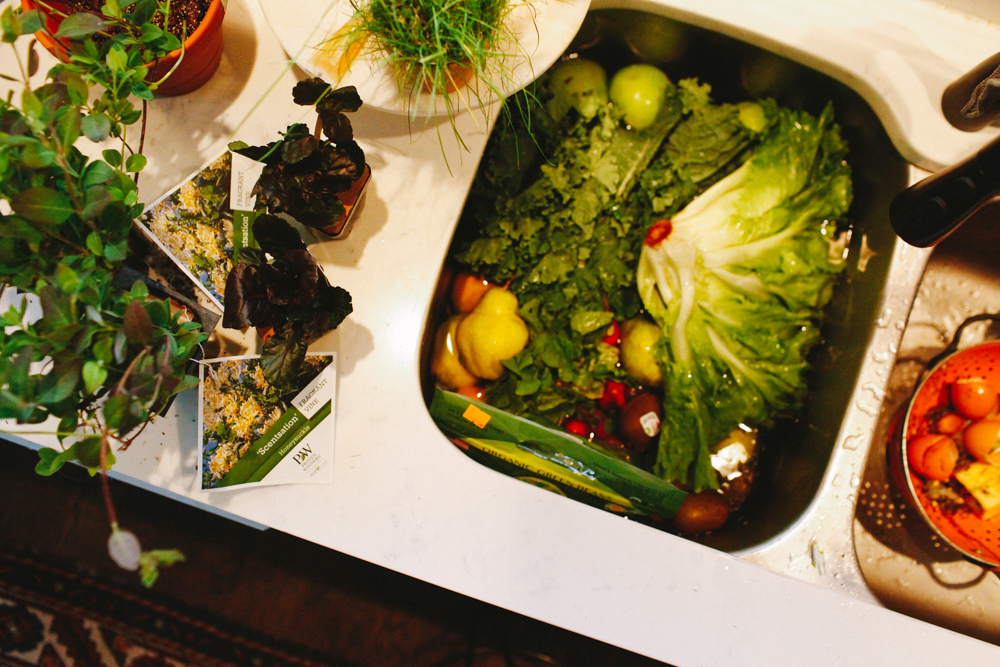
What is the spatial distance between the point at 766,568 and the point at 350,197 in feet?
2.62

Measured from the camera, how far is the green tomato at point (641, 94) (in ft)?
3.28

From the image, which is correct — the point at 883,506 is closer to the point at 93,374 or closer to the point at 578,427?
the point at 578,427

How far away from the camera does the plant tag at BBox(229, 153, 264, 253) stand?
78 centimetres

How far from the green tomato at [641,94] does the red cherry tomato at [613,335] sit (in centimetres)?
37

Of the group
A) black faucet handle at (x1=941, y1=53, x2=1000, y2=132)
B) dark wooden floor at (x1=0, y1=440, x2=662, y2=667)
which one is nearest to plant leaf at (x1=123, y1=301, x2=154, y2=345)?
black faucet handle at (x1=941, y1=53, x2=1000, y2=132)

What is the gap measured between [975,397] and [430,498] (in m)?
0.96

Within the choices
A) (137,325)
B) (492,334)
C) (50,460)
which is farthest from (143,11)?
(492,334)

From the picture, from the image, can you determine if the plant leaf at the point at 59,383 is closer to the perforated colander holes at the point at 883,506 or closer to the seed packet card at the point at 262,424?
the seed packet card at the point at 262,424

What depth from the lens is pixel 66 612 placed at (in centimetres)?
155

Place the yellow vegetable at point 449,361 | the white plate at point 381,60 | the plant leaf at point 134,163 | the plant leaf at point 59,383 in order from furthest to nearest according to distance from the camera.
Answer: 1. the yellow vegetable at point 449,361
2. the white plate at point 381,60
3. the plant leaf at point 134,163
4. the plant leaf at point 59,383

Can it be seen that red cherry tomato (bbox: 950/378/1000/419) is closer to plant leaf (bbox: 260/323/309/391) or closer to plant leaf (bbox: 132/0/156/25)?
plant leaf (bbox: 260/323/309/391)

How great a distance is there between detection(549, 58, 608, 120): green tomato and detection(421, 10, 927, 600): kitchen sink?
7 cm

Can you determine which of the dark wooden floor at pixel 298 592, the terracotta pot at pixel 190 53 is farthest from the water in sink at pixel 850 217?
the dark wooden floor at pixel 298 592

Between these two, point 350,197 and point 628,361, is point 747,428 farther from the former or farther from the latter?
point 350,197
